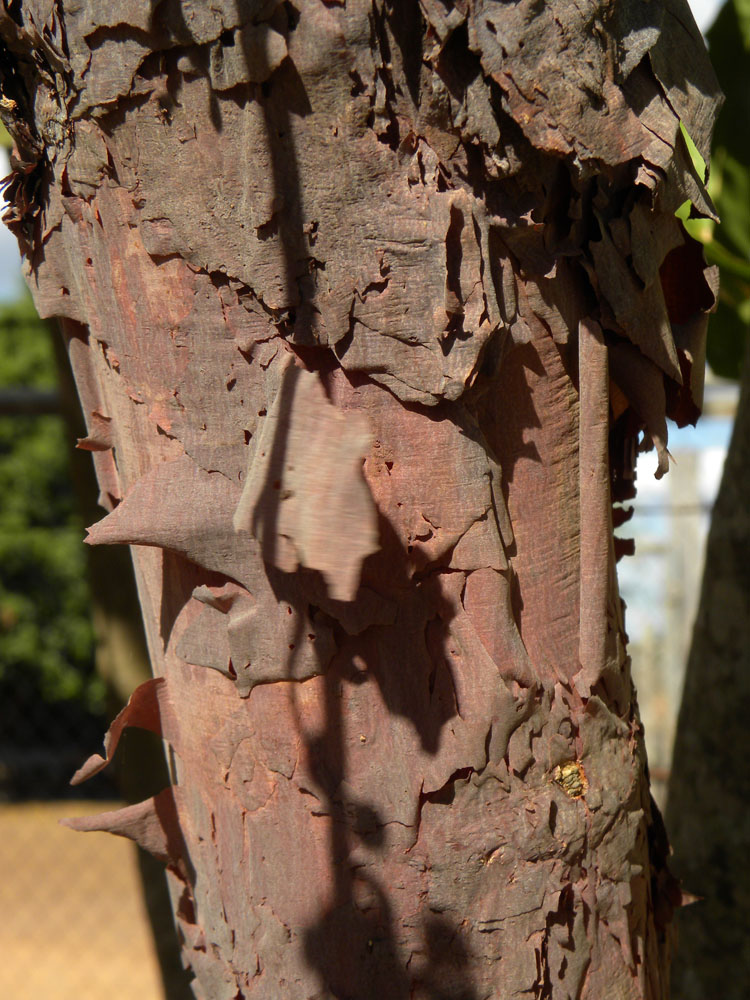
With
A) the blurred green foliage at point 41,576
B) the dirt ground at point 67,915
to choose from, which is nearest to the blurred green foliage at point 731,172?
the dirt ground at point 67,915

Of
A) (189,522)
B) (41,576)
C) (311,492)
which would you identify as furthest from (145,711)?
(41,576)

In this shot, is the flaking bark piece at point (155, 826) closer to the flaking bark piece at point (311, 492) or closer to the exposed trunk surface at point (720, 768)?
the flaking bark piece at point (311, 492)

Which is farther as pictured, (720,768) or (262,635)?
(720,768)

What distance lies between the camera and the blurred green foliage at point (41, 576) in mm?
5434

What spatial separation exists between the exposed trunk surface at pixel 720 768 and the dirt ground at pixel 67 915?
288 cm

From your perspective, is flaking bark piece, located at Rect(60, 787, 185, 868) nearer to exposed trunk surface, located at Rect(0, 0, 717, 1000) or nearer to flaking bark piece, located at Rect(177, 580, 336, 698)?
exposed trunk surface, located at Rect(0, 0, 717, 1000)

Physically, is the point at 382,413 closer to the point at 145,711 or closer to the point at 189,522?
Answer: the point at 189,522

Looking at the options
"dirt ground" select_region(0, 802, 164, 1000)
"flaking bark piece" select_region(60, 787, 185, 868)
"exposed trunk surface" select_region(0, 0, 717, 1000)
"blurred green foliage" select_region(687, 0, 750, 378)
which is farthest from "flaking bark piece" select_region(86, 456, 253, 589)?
"dirt ground" select_region(0, 802, 164, 1000)

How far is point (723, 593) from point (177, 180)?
1.16 m

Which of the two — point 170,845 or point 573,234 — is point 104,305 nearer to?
point 573,234

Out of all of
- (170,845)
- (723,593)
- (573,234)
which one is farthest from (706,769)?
(573,234)

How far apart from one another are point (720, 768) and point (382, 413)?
43.0 inches

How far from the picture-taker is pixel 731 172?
81.5 inches

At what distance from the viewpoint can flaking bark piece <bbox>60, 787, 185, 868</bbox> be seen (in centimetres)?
97
